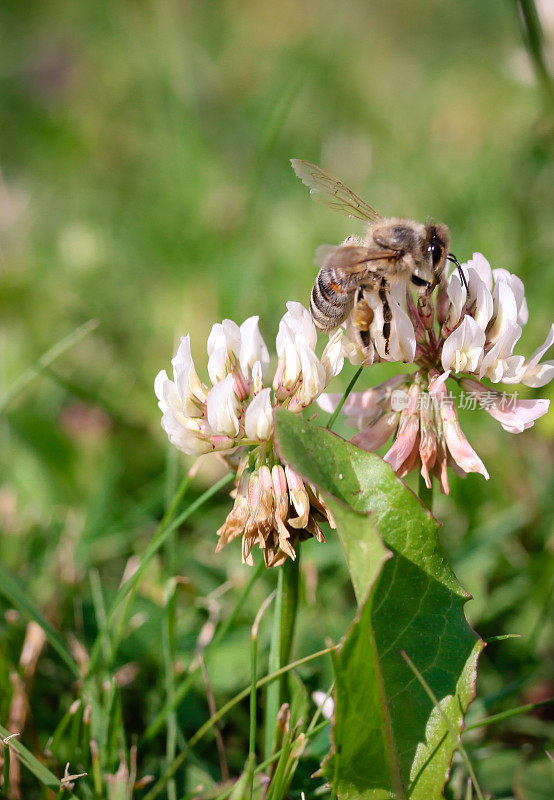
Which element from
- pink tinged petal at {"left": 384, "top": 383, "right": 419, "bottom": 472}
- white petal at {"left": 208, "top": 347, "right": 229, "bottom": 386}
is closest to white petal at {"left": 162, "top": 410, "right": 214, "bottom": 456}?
white petal at {"left": 208, "top": 347, "right": 229, "bottom": 386}

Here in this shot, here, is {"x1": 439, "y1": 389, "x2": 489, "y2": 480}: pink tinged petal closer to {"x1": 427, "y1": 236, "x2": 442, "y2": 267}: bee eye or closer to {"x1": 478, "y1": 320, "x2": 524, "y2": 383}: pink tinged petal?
{"x1": 478, "y1": 320, "x2": 524, "y2": 383}: pink tinged petal

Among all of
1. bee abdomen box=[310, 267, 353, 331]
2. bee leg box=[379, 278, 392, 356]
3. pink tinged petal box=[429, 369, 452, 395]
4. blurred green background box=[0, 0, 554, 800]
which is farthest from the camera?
blurred green background box=[0, 0, 554, 800]

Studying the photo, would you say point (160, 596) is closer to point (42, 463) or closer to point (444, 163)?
point (42, 463)

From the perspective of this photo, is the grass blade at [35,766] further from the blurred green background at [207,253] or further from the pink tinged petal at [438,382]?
the pink tinged petal at [438,382]

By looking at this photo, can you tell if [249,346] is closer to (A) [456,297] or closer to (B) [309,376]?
(B) [309,376]

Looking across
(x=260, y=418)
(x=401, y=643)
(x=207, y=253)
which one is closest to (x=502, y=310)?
(x=260, y=418)

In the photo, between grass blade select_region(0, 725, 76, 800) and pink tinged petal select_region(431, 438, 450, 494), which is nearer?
grass blade select_region(0, 725, 76, 800)

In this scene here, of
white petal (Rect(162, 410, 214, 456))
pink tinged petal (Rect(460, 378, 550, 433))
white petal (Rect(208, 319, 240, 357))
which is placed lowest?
white petal (Rect(162, 410, 214, 456))
